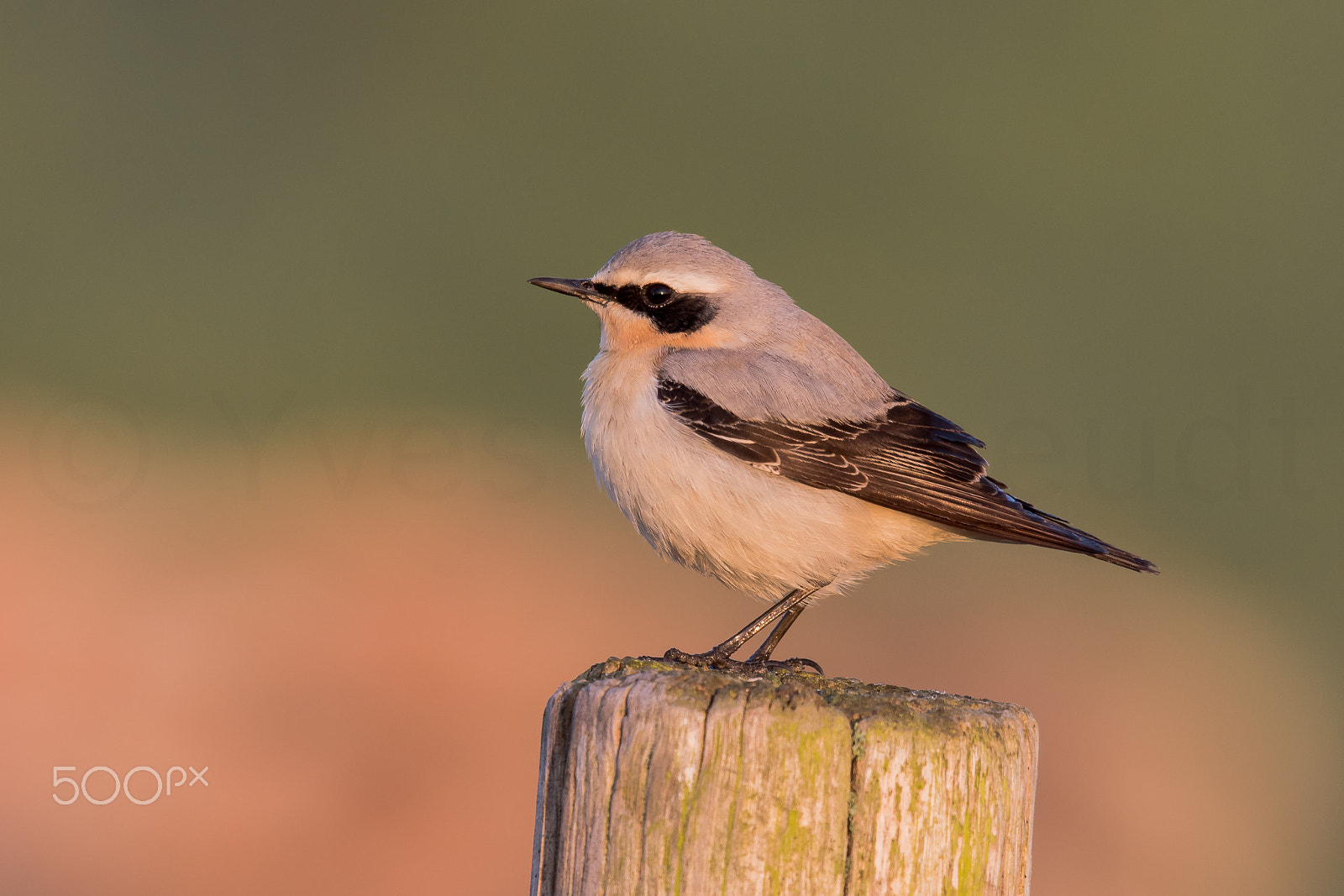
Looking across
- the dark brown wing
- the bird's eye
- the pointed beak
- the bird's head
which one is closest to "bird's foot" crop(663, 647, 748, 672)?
the dark brown wing

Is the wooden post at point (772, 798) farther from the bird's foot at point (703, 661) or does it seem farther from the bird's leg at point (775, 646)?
the bird's leg at point (775, 646)

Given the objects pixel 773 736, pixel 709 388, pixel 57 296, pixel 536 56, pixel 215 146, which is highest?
pixel 536 56

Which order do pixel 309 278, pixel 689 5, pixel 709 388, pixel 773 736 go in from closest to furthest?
pixel 773 736 < pixel 709 388 < pixel 309 278 < pixel 689 5

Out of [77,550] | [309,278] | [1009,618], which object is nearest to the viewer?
[77,550]

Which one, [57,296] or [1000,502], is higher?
[57,296]

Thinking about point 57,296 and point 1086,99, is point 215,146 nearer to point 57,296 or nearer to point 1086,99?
point 57,296

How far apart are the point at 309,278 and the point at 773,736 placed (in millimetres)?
20700

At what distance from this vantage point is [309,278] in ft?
73.8

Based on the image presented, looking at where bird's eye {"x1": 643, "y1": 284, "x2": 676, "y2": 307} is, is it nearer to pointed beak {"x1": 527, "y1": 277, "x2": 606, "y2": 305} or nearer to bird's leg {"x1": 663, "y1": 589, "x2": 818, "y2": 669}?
pointed beak {"x1": 527, "y1": 277, "x2": 606, "y2": 305}

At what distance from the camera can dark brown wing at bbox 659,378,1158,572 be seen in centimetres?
548

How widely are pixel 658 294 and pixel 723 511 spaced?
1215 mm

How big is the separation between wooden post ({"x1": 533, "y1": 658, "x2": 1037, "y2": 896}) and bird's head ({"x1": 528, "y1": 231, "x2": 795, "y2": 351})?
2.80 metres

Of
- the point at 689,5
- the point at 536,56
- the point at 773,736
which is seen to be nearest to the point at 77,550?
the point at 773,736

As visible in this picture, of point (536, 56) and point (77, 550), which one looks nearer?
point (77, 550)
